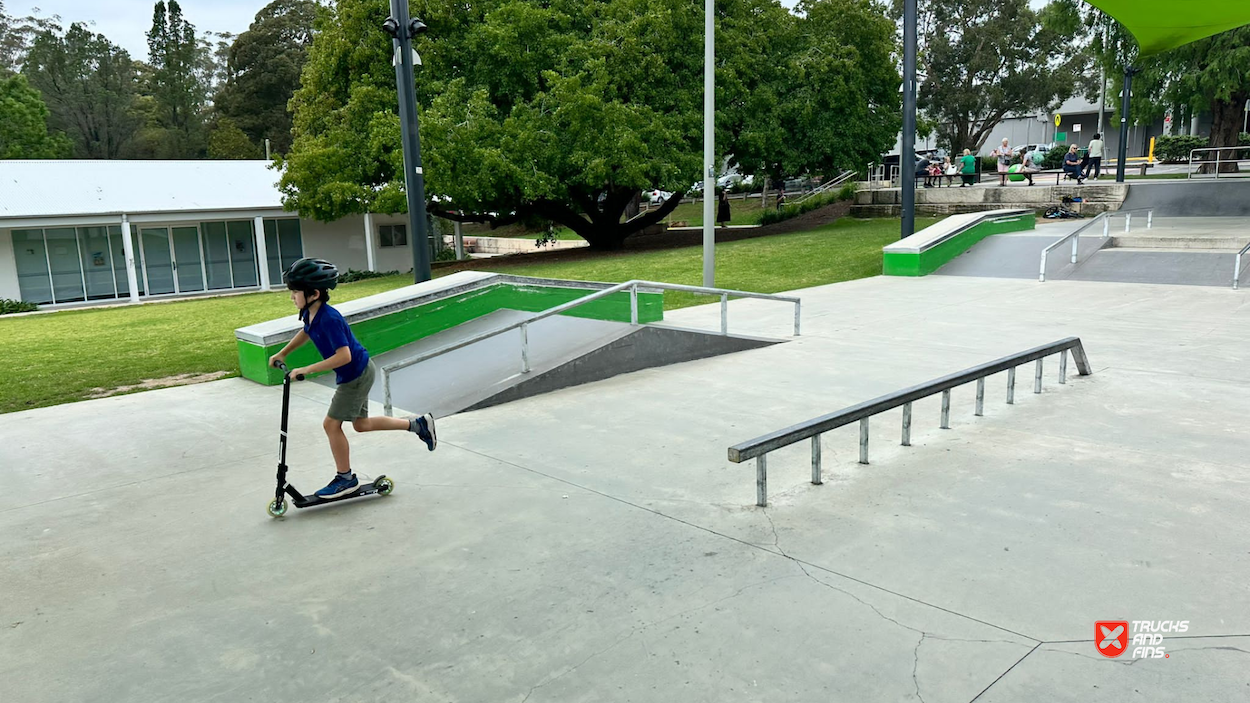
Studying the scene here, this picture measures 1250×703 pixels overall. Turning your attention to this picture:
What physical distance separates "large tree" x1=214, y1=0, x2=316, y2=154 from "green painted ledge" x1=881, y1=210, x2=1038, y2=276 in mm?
53208

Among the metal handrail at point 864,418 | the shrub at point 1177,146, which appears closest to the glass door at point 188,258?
the metal handrail at point 864,418

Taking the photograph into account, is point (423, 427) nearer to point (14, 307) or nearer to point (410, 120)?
point (410, 120)

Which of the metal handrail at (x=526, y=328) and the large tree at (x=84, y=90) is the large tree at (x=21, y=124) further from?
the metal handrail at (x=526, y=328)

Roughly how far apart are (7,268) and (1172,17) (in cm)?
2942

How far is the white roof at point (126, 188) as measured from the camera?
24.9m

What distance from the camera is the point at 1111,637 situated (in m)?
3.70

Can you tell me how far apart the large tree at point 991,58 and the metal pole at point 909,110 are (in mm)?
29799

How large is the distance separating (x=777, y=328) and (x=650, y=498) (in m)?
7.00

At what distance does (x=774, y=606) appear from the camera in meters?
4.11

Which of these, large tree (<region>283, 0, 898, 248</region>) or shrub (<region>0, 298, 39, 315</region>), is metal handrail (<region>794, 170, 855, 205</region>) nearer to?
large tree (<region>283, 0, 898, 248</region>)

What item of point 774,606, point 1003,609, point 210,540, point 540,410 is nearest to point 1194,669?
point 1003,609

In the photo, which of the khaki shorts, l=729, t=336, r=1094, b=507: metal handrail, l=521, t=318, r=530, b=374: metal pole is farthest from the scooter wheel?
l=521, t=318, r=530, b=374: metal pole

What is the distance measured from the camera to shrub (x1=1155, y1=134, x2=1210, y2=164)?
1746 inches

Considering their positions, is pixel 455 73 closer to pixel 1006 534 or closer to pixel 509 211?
pixel 509 211
